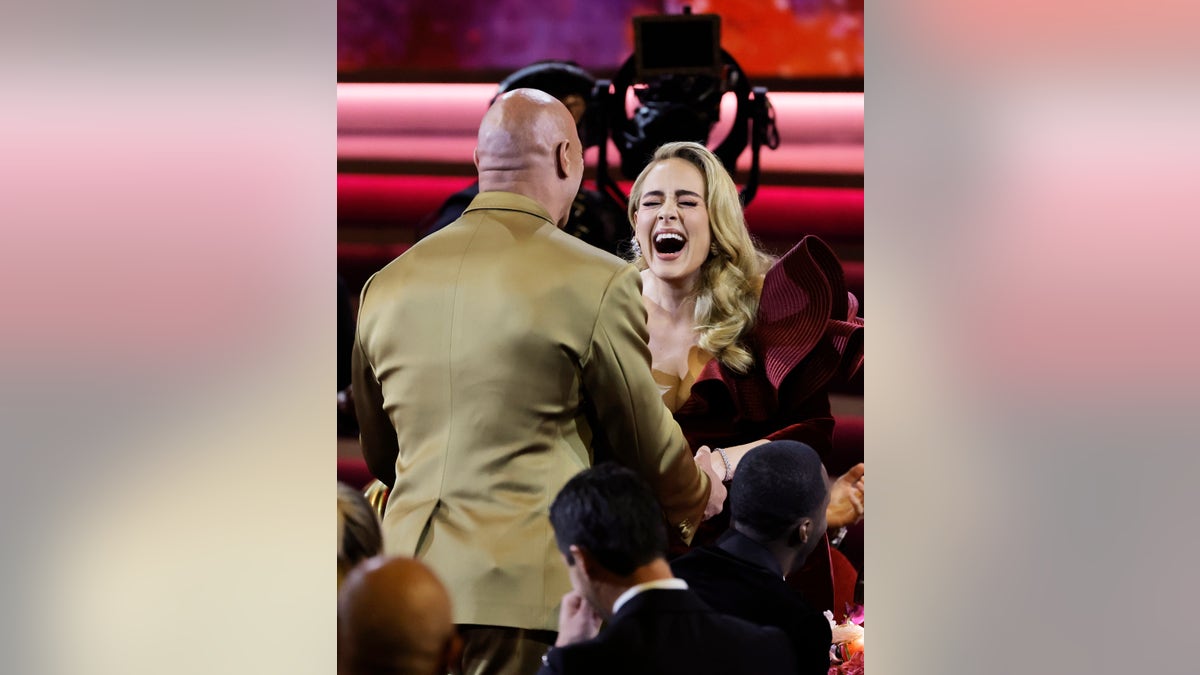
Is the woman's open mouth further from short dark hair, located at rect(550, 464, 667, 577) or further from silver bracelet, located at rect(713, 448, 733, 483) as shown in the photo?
short dark hair, located at rect(550, 464, 667, 577)

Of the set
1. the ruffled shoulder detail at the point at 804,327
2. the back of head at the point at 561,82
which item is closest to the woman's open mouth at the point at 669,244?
the ruffled shoulder detail at the point at 804,327

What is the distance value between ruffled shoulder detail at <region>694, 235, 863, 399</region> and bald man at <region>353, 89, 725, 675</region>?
12.4 inches

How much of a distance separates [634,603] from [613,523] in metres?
0.15

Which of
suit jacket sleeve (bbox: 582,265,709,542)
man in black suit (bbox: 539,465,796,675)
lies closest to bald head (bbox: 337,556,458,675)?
man in black suit (bbox: 539,465,796,675)

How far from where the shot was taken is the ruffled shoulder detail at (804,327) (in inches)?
130

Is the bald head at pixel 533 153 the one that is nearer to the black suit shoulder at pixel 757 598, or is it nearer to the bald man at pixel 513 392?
the bald man at pixel 513 392

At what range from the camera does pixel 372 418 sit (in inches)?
129

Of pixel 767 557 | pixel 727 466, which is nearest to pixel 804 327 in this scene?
pixel 727 466
